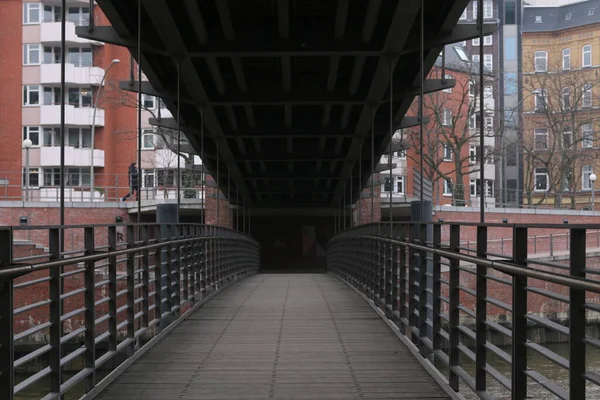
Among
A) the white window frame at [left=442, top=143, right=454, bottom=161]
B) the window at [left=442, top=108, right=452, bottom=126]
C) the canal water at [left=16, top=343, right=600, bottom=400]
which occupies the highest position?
the window at [left=442, top=108, right=452, bottom=126]

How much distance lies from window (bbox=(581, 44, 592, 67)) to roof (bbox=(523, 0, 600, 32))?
1.55m

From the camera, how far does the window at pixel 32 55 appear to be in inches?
1817

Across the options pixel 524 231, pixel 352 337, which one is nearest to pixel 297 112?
pixel 352 337

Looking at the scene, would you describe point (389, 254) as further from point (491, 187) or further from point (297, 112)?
point (491, 187)

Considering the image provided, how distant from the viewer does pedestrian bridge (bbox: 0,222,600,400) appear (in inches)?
166

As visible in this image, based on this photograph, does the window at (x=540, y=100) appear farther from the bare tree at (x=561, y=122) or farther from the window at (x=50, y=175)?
the window at (x=50, y=175)

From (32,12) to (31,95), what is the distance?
13.3 ft

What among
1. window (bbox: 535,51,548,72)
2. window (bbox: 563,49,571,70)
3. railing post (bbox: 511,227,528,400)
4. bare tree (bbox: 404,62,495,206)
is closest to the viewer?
railing post (bbox: 511,227,528,400)

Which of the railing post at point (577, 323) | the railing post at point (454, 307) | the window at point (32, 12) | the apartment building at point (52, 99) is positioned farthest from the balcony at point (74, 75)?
the railing post at point (577, 323)

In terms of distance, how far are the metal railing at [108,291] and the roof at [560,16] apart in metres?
42.1

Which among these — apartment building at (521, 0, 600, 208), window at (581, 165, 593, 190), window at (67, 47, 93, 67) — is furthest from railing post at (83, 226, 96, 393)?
window at (581, 165, 593, 190)

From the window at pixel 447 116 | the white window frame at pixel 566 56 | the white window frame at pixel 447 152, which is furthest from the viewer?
the white window frame at pixel 566 56

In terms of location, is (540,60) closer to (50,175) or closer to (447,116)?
(447,116)

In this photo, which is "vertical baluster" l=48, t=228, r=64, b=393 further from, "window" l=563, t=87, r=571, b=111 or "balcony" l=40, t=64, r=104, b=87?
"window" l=563, t=87, r=571, b=111
